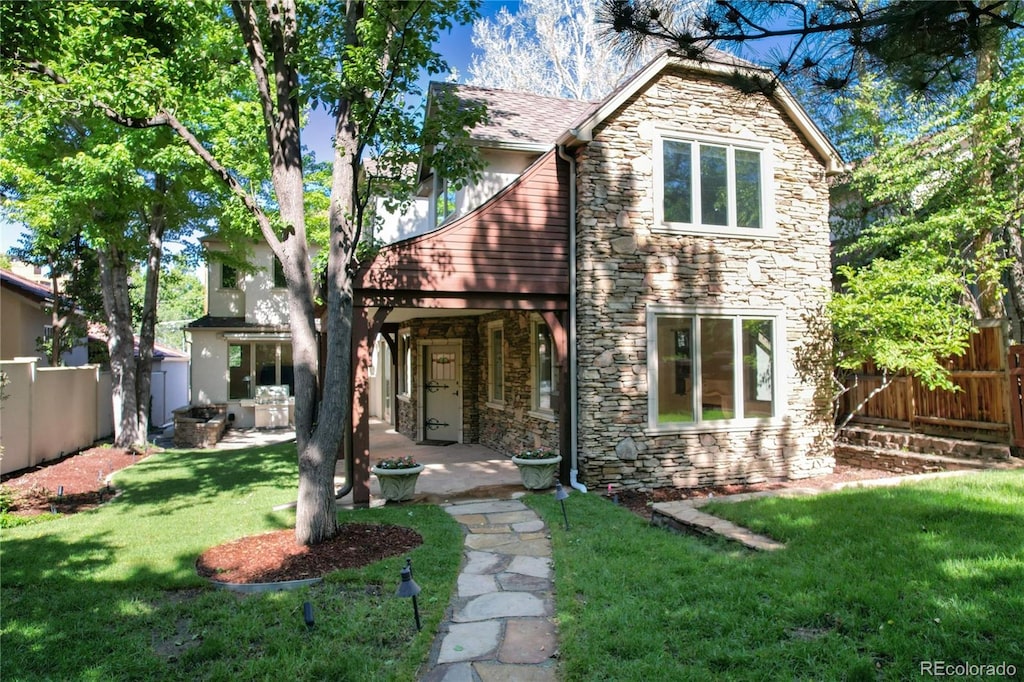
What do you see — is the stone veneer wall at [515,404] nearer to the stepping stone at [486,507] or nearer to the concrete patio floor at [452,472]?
the concrete patio floor at [452,472]

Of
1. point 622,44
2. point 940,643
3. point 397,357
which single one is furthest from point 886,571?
point 397,357

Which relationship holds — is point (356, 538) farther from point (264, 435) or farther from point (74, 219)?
point (264, 435)

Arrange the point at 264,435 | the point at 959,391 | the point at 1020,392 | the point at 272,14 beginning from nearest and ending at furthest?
the point at 272,14 < the point at 1020,392 < the point at 959,391 < the point at 264,435

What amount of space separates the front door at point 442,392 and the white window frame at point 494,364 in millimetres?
820

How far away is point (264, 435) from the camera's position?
17.4 m

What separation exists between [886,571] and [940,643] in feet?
3.31

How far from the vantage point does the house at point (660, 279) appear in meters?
8.47

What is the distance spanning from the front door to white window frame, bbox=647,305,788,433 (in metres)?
5.45

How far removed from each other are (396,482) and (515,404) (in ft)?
12.7

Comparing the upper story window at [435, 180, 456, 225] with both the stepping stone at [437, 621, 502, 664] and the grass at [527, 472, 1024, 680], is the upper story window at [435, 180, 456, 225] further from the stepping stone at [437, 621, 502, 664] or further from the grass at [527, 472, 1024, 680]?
the stepping stone at [437, 621, 502, 664]

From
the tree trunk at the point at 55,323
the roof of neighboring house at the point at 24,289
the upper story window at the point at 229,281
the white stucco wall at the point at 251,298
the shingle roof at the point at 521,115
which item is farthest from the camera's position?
the upper story window at the point at 229,281

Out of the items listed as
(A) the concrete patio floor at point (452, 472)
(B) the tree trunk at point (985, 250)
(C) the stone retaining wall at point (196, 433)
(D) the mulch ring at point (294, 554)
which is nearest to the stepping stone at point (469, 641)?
(D) the mulch ring at point (294, 554)

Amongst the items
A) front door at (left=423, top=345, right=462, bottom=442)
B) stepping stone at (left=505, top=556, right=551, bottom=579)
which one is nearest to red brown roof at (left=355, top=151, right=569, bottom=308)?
stepping stone at (left=505, top=556, right=551, bottom=579)

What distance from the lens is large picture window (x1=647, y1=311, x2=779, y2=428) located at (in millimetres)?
8812
